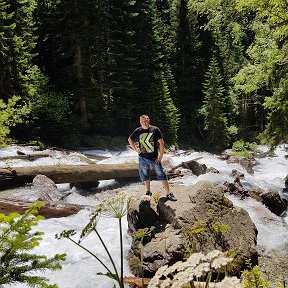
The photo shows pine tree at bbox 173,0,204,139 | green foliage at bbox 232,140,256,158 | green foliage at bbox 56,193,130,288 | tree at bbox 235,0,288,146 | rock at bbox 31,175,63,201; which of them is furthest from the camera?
pine tree at bbox 173,0,204,139

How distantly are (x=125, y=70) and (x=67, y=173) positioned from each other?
20886 mm

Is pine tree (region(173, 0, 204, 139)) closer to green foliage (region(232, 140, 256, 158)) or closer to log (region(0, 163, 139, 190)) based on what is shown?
green foliage (region(232, 140, 256, 158))

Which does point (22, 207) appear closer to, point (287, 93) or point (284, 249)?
point (284, 249)

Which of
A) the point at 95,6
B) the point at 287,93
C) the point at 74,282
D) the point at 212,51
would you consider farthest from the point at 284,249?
the point at 212,51

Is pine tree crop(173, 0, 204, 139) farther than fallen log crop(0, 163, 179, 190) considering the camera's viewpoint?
Yes

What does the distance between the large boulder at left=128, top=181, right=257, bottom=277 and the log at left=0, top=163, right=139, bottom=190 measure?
5.58 m

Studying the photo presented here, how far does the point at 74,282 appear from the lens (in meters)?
6.39

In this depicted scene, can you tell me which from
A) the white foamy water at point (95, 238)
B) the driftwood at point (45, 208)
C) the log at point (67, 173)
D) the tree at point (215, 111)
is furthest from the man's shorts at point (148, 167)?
the tree at point (215, 111)

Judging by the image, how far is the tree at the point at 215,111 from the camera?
3625 centimetres

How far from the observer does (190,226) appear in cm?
721

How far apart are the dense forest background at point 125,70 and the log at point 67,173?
69.5 inches

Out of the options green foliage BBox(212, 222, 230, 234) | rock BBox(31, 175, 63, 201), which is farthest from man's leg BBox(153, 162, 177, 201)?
rock BBox(31, 175, 63, 201)

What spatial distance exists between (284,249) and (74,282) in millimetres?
5082

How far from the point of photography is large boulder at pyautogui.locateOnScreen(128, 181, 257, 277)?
6.73m
